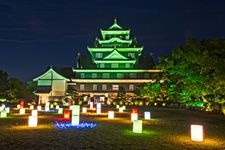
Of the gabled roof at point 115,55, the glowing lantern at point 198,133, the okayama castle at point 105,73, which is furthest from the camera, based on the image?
the gabled roof at point 115,55

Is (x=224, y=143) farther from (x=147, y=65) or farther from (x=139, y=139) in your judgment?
(x=147, y=65)

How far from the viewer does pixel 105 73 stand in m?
63.8

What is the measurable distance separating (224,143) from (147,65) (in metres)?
53.5

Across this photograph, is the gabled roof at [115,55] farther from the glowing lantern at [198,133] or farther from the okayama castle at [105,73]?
the glowing lantern at [198,133]

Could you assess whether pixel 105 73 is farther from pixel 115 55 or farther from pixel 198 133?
pixel 198 133

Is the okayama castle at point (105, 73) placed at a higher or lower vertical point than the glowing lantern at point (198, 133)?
higher

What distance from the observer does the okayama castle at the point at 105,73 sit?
61.5 metres

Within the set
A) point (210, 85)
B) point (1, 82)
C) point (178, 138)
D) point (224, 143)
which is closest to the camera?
point (224, 143)

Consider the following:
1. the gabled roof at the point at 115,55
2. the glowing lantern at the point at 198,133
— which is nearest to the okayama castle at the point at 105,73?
the gabled roof at the point at 115,55

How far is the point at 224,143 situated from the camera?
1199cm

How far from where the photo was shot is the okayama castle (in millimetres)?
61531

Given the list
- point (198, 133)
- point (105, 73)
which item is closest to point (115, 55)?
point (105, 73)

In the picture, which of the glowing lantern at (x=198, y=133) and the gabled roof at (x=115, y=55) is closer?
the glowing lantern at (x=198, y=133)

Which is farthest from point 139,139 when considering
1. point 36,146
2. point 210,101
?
point 210,101
